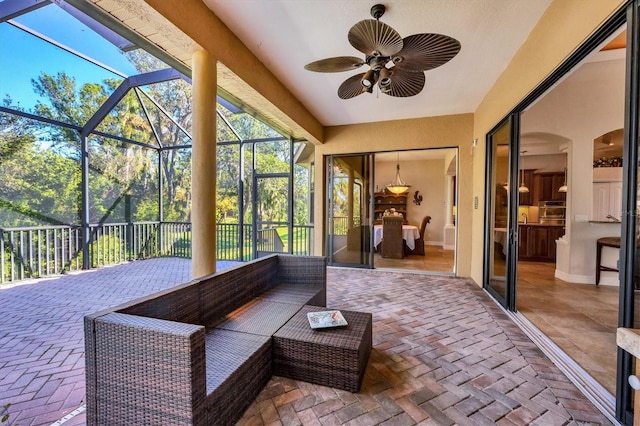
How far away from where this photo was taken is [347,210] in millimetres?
5859

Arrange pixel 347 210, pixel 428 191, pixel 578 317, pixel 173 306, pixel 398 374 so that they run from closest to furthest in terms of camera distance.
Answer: pixel 173 306 < pixel 398 374 < pixel 578 317 < pixel 347 210 < pixel 428 191

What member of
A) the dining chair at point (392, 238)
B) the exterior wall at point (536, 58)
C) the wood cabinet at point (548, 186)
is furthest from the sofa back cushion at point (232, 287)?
the wood cabinet at point (548, 186)

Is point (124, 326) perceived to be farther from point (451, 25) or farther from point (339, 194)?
point (339, 194)

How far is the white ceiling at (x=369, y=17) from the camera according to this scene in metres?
2.32

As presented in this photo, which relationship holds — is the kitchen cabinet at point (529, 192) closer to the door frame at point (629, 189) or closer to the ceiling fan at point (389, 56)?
the ceiling fan at point (389, 56)

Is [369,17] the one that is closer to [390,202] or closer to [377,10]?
[377,10]

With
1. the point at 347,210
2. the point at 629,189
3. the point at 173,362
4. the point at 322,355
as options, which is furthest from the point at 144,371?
the point at 347,210

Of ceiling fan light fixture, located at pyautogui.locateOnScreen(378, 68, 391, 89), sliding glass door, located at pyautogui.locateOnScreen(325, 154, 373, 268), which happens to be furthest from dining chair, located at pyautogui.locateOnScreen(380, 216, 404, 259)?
ceiling fan light fixture, located at pyautogui.locateOnScreen(378, 68, 391, 89)

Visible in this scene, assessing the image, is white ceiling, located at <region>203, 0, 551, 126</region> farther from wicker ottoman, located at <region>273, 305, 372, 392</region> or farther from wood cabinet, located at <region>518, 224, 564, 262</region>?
wood cabinet, located at <region>518, 224, 564, 262</region>

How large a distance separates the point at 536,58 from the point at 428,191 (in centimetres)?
686

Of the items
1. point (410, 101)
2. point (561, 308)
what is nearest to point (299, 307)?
point (561, 308)

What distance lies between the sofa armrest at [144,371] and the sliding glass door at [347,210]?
4660mm

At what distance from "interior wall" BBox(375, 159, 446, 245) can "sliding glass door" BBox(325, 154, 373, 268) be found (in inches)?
155

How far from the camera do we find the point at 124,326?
126 centimetres
